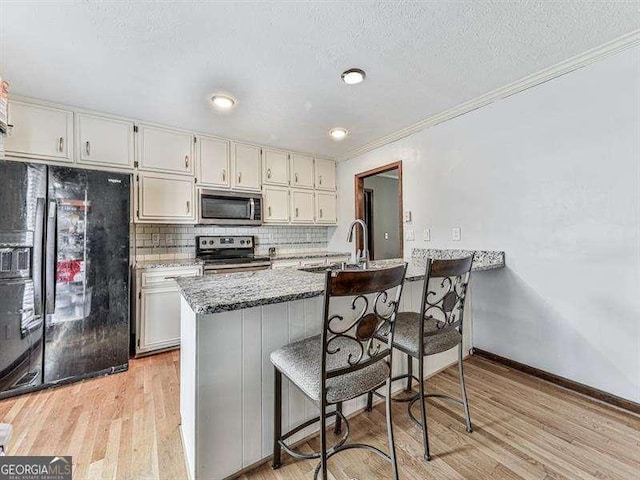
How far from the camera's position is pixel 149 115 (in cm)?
278

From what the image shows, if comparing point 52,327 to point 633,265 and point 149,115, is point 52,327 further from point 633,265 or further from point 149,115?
point 633,265

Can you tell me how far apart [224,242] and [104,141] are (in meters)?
1.56

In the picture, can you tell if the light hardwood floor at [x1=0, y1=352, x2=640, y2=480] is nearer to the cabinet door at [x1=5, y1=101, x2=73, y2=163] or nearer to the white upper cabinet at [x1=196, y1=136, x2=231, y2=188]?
the cabinet door at [x1=5, y1=101, x2=73, y2=163]

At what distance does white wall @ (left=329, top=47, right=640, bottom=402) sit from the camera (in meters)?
1.83

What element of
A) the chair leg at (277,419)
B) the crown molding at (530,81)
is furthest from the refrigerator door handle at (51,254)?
the crown molding at (530,81)

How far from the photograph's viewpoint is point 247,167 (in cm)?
357

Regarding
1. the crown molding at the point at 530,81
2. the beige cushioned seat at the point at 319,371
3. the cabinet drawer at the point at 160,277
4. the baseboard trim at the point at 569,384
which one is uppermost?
the crown molding at the point at 530,81

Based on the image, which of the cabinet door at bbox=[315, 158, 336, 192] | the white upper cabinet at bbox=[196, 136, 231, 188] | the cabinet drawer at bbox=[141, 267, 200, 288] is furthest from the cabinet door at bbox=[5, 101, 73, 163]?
the cabinet door at bbox=[315, 158, 336, 192]

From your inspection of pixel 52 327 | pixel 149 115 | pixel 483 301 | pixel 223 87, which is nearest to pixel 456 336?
pixel 483 301

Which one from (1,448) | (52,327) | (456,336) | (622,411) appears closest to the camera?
(1,448)

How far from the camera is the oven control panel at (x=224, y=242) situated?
3.46m

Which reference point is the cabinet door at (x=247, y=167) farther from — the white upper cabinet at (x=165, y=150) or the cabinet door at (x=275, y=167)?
the white upper cabinet at (x=165, y=150)

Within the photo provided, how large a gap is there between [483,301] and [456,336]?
1242mm

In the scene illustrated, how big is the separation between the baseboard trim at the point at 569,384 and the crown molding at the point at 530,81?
86.7 inches
